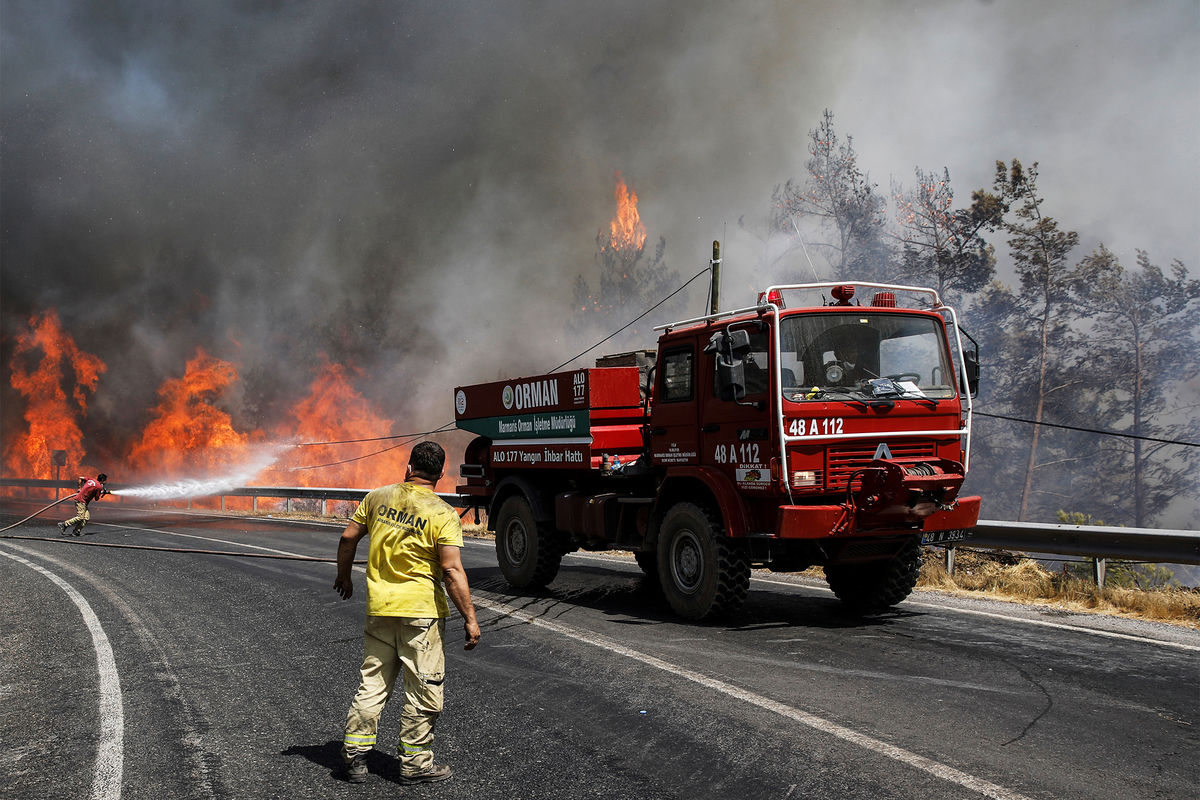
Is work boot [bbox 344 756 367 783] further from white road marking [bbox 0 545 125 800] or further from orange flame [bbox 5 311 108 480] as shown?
orange flame [bbox 5 311 108 480]

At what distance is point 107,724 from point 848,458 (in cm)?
555

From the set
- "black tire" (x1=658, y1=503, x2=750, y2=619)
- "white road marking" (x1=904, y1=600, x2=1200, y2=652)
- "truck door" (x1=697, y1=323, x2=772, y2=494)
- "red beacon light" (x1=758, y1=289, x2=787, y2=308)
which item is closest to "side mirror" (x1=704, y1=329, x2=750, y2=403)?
"truck door" (x1=697, y1=323, x2=772, y2=494)

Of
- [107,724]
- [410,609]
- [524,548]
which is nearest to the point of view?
[410,609]

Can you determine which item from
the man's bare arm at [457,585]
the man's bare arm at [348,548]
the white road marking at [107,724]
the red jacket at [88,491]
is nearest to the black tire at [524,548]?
the white road marking at [107,724]

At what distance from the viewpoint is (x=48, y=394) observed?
168 ft

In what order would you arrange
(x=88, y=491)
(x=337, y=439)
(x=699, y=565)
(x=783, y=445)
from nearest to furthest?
(x=783, y=445) < (x=699, y=565) < (x=88, y=491) < (x=337, y=439)

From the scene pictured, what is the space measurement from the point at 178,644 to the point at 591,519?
3879mm

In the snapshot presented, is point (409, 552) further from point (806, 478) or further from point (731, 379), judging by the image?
point (806, 478)

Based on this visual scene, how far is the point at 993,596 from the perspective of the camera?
9.87m

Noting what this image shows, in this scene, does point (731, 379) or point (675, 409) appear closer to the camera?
point (731, 379)

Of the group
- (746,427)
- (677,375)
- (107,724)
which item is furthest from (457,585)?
(677,375)

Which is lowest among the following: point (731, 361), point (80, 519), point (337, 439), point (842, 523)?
point (80, 519)

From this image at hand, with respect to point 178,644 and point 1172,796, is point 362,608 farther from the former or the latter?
point 1172,796

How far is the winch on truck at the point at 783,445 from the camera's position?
749cm
